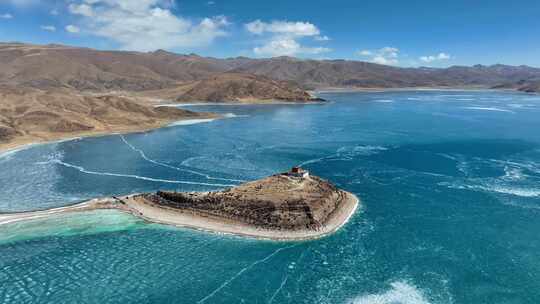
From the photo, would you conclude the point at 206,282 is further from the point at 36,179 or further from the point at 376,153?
the point at 376,153

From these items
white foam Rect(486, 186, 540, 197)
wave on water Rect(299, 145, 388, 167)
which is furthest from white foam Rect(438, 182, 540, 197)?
wave on water Rect(299, 145, 388, 167)

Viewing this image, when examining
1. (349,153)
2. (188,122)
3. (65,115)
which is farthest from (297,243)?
(188,122)

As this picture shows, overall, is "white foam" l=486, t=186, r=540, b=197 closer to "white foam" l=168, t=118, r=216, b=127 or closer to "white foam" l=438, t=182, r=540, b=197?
"white foam" l=438, t=182, r=540, b=197

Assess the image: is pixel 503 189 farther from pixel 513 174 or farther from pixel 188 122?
pixel 188 122

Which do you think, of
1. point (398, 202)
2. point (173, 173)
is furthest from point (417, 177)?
point (173, 173)

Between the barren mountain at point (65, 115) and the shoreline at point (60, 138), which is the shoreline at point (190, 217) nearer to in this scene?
the shoreline at point (60, 138)

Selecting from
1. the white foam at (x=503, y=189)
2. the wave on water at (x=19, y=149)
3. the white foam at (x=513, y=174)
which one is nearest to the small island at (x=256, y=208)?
the white foam at (x=503, y=189)

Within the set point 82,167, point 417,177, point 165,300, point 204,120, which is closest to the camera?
point 165,300
